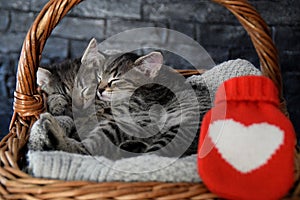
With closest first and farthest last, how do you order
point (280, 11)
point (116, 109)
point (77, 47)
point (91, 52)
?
point (116, 109)
point (91, 52)
point (280, 11)
point (77, 47)

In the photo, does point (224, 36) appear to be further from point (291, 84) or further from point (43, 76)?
point (43, 76)

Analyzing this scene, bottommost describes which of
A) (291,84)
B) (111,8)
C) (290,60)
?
(291,84)

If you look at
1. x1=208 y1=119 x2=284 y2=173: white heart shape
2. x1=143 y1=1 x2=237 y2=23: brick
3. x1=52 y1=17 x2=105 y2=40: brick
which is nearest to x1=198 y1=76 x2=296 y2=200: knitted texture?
x1=208 y1=119 x2=284 y2=173: white heart shape

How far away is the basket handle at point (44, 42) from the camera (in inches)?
36.3

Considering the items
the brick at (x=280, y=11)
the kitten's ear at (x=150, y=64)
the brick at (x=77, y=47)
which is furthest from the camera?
the brick at (x=77, y=47)

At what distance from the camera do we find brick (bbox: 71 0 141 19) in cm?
176

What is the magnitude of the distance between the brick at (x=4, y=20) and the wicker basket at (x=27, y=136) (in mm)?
944

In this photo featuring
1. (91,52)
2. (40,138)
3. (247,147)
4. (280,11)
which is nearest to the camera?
(247,147)

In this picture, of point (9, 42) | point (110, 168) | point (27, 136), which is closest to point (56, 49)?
point (9, 42)

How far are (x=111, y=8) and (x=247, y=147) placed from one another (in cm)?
122

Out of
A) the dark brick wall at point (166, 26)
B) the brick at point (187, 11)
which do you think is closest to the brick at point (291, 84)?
the dark brick wall at point (166, 26)

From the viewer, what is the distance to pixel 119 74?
112 cm

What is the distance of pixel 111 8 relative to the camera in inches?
69.7

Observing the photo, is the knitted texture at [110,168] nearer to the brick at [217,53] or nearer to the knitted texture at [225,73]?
the knitted texture at [225,73]
